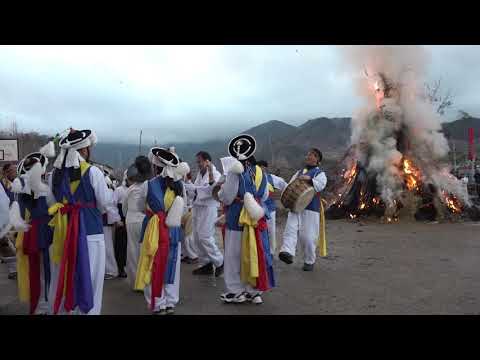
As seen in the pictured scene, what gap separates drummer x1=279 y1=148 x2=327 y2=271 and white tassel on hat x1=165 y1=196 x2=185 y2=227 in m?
2.77

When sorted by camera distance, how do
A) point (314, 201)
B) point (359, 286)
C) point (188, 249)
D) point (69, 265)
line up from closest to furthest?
point (69, 265)
point (359, 286)
point (314, 201)
point (188, 249)

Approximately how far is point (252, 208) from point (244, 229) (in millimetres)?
346

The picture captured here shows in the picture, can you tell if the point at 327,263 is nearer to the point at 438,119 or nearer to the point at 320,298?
the point at 320,298

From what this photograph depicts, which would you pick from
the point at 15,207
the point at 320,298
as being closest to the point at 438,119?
the point at 320,298

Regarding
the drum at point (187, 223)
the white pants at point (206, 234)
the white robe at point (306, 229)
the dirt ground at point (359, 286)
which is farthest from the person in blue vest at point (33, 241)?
the white robe at point (306, 229)

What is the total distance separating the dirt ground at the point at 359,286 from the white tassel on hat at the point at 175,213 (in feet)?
4.04

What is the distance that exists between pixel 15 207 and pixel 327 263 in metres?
5.53

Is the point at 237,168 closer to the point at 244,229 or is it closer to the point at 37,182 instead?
the point at 244,229

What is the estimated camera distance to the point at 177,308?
529 cm

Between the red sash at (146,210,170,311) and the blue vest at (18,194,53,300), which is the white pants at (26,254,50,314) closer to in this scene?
the blue vest at (18,194,53,300)

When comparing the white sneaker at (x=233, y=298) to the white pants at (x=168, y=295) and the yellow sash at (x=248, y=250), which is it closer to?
the yellow sash at (x=248, y=250)

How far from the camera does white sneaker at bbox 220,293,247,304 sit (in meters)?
5.38

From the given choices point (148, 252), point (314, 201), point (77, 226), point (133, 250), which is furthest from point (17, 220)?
point (314, 201)

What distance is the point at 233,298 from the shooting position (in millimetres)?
5379
